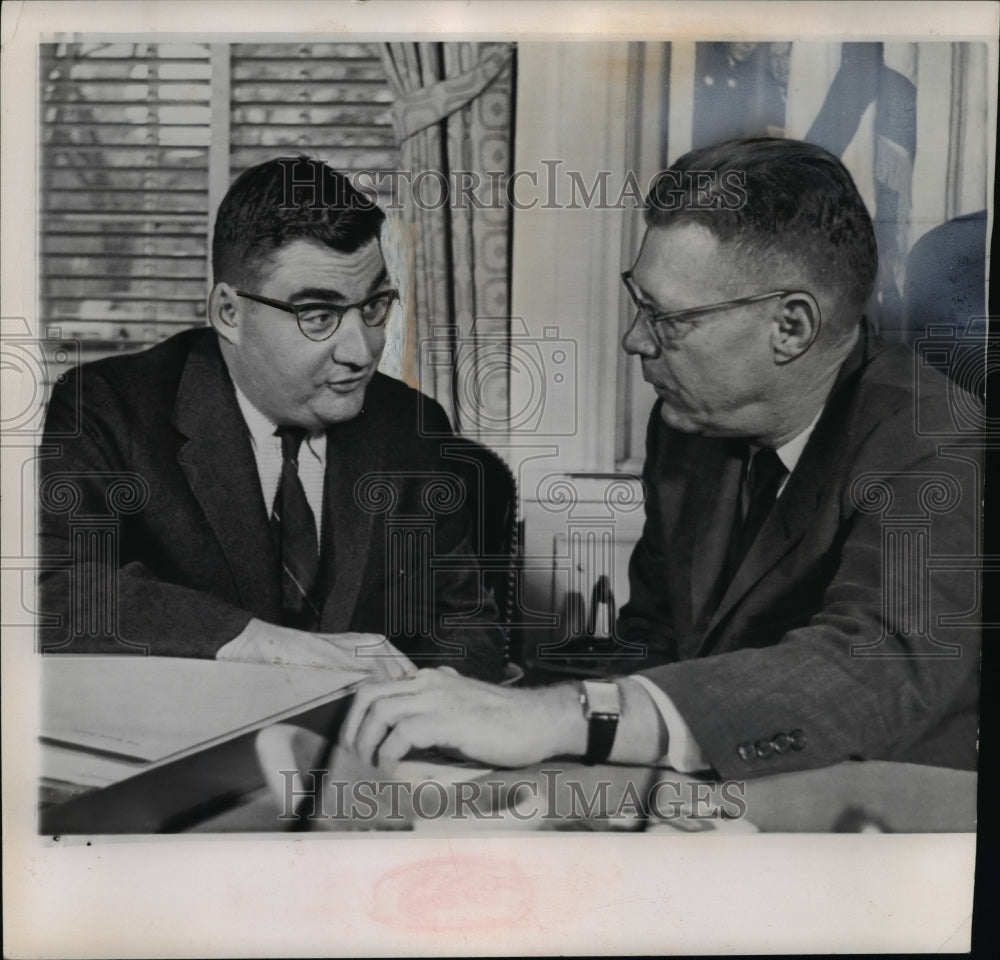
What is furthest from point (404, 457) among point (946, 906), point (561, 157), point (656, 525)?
point (946, 906)

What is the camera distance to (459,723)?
295 cm

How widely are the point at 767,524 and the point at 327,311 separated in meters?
1.22

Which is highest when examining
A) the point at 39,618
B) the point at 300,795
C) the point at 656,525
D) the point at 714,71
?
the point at 714,71

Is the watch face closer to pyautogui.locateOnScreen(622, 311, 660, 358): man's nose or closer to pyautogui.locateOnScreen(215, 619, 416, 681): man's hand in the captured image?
pyautogui.locateOnScreen(215, 619, 416, 681): man's hand

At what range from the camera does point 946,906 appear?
3.07 meters

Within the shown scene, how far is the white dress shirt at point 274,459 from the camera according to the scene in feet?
9.84

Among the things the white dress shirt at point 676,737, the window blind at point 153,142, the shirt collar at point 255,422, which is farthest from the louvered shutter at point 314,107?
the white dress shirt at point 676,737

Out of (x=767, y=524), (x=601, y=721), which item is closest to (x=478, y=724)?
(x=601, y=721)

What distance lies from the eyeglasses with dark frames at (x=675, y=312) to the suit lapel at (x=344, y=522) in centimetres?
74

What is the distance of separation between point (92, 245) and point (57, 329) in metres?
0.23

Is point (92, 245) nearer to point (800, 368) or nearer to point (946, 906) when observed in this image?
point (800, 368)

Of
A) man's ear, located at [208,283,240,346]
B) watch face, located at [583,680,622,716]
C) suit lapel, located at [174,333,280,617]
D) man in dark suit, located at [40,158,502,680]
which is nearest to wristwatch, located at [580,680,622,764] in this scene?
watch face, located at [583,680,622,716]

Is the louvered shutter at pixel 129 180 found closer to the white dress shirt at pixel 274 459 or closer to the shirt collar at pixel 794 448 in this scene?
the white dress shirt at pixel 274 459

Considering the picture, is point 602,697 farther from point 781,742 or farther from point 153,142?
point 153,142
